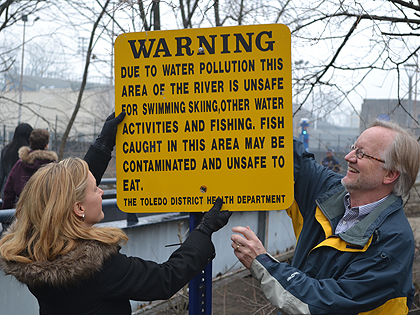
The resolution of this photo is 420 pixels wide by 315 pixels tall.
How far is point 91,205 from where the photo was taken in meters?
1.95

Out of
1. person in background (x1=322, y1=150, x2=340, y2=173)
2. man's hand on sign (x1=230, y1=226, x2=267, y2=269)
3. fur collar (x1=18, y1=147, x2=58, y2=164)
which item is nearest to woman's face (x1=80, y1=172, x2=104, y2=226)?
man's hand on sign (x1=230, y1=226, x2=267, y2=269)

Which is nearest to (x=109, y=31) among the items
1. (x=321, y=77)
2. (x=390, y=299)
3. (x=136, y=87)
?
(x=321, y=77)

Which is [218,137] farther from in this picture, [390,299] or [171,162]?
[390,299]

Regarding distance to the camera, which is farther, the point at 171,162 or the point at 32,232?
the point at 171,162

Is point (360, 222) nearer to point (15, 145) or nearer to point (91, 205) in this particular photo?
point (91, 205)

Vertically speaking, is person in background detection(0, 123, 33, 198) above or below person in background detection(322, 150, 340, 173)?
above

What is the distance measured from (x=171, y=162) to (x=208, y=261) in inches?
19.7

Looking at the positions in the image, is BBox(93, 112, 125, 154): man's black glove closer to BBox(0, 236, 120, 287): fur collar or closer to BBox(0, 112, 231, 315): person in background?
BBox(0, 112, 231, 315): person in background

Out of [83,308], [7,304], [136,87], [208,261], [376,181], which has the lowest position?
[7,304]

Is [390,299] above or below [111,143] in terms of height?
below

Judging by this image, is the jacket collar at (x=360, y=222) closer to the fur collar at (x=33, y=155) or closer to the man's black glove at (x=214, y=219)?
the man's black glove at (x=214, y=219)

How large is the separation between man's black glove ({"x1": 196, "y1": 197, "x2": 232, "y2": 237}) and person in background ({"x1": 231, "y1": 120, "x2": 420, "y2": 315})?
11 cm

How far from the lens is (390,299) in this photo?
1.80 metres

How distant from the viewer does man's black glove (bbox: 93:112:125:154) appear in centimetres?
207
